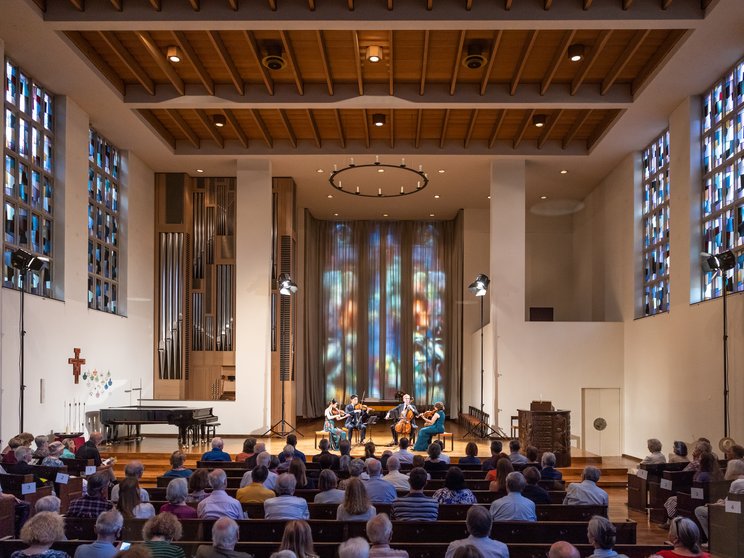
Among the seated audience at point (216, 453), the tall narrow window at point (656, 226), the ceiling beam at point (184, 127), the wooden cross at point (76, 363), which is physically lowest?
the seated audience at point (216, 453)

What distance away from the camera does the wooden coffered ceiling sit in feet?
30.9

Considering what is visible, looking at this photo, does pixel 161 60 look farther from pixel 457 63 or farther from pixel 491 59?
pixel 491 59

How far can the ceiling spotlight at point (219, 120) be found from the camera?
43.4 feet

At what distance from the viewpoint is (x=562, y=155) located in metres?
14.7

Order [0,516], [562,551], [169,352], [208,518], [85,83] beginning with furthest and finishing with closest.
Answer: [169,352] → [85,83] → [0,516] → [208,518] → [562,551]

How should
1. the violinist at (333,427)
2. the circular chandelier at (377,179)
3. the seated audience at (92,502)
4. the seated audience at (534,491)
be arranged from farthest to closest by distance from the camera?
the circular chandelier at (377,179), the violinist at (333,427), the seated audience at (534,491), the seated audience at (92,502)

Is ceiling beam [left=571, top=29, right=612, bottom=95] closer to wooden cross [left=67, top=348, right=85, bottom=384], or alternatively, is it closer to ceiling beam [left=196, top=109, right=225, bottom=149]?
ceiling beam [left=196, top=109, right=225, bottom=149]

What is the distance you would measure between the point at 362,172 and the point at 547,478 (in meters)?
9.62

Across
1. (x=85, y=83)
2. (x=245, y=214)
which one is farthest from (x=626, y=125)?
(x=85, y=83)

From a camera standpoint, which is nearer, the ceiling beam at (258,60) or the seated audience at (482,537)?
the seated audience at (482,537)

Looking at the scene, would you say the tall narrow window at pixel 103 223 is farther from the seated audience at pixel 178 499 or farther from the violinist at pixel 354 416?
the seated audience at pixel 178 499

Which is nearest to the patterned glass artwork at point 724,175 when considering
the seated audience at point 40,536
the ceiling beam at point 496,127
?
the ceiling beam at point 496,127

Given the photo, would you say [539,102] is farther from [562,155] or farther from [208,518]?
[208,518]

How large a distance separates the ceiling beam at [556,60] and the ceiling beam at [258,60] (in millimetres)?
4193
